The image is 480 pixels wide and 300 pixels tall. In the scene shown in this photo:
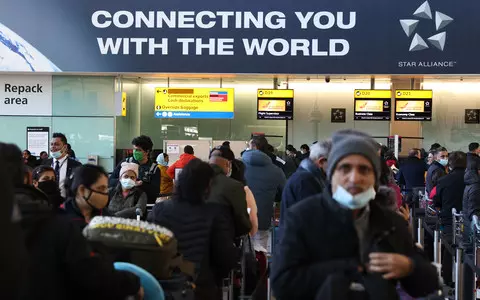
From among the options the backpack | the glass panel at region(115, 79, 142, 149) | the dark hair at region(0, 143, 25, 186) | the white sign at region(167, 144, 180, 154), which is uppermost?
the glass panel at region(115, 79, 142, 149)

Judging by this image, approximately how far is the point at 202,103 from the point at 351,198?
55.7 ft

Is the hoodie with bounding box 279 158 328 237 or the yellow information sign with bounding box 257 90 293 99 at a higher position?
the yellow information sign with bounding box 257 90 293 99

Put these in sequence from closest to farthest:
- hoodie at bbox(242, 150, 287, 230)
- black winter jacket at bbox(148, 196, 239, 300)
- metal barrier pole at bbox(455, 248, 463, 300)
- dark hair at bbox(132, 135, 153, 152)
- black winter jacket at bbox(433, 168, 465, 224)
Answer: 1. black winter jacket at bbox(148, 196, 239, 300)
2. metal barrier pole at bbox(455, 248, 463, 300)
3. hoodie at bbox(242, 150, 287, 230)
4. dark hair at bbox(132, 135, 153, 152)
5. black winter jacket at bbox(433, 168, 465, 224)

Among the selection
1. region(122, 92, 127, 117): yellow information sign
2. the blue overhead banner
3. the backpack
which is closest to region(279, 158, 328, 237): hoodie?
the backpack

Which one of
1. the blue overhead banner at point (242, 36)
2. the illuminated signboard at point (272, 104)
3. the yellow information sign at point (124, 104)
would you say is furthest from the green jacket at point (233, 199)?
the yellow information sign at point (124, 104)

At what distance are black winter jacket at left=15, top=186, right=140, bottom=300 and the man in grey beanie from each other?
0.77 m

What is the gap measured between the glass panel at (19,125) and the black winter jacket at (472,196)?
1395cm

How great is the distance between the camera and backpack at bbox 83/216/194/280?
3293mm

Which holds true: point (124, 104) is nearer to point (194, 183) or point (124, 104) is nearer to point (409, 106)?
point (409, 106)

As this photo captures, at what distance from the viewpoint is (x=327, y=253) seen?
275cm

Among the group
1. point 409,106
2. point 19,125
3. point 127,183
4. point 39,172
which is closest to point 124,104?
point 19,125

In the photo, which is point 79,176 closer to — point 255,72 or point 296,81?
point 255,72

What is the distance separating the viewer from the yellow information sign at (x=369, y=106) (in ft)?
63.7

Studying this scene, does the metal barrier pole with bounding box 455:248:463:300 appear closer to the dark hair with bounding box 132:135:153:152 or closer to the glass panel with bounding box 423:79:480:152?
the dark hair with bounding box 132:135:153:152
